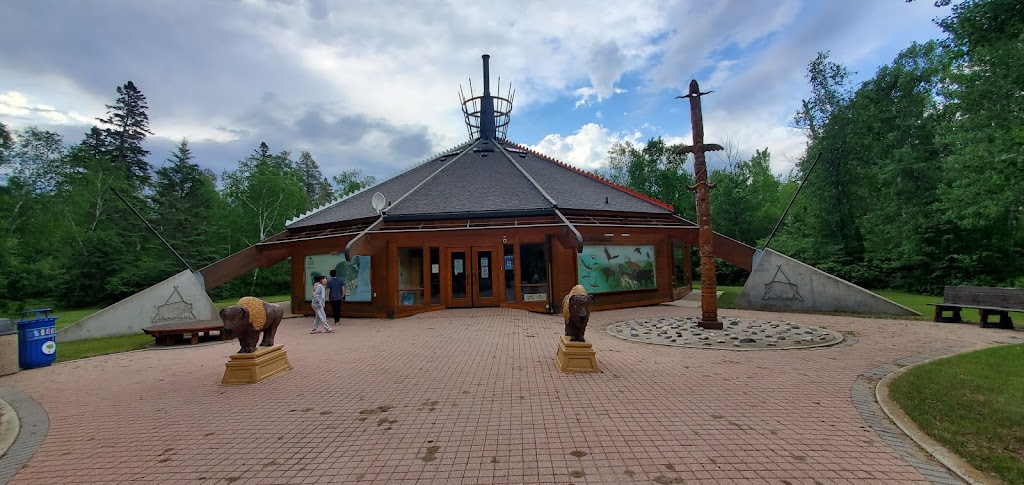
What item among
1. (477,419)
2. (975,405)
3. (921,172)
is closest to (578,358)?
(477,419)

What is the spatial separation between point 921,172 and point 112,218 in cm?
4688

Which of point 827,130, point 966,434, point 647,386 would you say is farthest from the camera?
point 827,130

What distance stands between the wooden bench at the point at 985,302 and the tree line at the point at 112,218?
34774mm

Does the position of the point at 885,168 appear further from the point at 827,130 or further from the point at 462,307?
the point at 462,307

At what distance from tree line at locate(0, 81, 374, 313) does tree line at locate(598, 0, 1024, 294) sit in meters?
34.8

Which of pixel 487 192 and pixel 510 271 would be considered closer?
pixel 510 271

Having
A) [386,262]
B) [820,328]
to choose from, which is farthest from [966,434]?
[386,262]

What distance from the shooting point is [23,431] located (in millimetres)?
4734

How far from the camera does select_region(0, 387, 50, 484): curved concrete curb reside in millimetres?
3883

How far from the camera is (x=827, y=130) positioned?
22453 millimetres

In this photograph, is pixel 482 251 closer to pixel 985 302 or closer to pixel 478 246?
pixel 478 246

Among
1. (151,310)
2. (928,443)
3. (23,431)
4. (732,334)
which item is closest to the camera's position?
(928,443)

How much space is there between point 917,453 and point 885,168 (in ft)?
69.6

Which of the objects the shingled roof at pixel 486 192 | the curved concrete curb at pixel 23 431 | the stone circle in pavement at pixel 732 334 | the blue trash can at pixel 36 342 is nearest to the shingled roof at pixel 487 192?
the shingled roof at pixel 486 192
